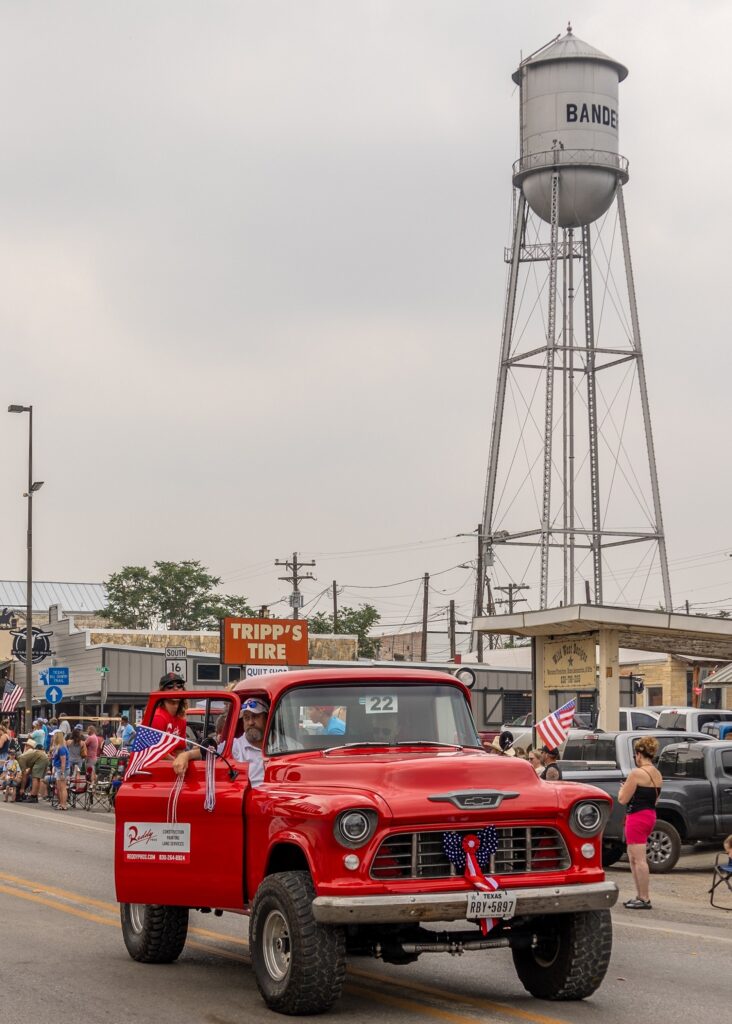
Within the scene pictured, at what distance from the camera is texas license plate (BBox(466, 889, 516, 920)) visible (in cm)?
888

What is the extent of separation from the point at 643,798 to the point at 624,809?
438 centimetres

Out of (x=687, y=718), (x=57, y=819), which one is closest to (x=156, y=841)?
(x=57, y=819)

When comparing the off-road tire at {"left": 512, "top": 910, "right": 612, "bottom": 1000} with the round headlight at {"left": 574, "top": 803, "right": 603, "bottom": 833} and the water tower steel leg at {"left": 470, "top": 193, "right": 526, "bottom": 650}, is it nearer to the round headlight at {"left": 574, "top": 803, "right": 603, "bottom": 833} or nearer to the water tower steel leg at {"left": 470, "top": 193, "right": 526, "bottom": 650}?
the round headlight at {"left": 574, "top": 803, "right": 603, "bottom": 833}

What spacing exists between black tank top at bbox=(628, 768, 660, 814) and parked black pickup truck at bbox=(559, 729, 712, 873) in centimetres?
392

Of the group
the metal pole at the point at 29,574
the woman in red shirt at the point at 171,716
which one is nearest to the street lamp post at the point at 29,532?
the metal pole at the point at 29,574

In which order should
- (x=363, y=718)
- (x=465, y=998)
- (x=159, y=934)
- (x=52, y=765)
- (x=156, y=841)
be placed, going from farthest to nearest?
(x=52, y=765), (x=159, y=934), (x=156, y=841), (x=363, y=718), (x=465, y=998)

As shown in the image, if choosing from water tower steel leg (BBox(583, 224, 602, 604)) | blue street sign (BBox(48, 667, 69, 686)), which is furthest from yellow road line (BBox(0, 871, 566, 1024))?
water tower steel leg (BBox(583, 224, 602, 604))

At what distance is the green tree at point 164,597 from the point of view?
120 metres

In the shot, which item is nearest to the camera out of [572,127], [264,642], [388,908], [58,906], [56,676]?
[388,908]

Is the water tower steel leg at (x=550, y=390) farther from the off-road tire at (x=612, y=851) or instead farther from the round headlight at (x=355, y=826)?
the round headlight at (x=355, y=826)

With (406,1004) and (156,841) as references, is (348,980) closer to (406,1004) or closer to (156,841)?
(406,1004)

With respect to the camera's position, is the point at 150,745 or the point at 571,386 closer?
the point at 150,745

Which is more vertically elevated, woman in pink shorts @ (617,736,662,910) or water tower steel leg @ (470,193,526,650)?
water tower steel leg @ (470,193,526,650)

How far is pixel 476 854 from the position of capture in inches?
358
